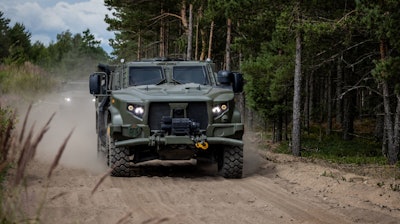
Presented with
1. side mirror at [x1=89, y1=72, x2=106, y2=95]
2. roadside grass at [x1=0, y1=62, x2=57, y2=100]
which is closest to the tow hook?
side mirror at [x1=89, y1=72, x2=106, y2=95]

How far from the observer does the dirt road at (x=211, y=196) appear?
23.1 ft

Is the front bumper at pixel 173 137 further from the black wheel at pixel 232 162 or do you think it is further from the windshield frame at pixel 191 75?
the windshield frame at pixel 191 75

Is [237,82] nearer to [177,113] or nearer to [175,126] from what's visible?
[177,113]

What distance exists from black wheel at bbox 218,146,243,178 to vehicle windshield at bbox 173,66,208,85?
183 cm

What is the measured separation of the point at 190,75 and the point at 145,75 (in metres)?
0.96

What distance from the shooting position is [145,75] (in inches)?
468

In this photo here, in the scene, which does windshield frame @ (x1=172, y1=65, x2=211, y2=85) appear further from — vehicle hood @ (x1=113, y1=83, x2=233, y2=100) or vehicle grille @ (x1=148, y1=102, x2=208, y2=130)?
vehicle grille @ (x1=148, y1=102, x2=208, y2=130)

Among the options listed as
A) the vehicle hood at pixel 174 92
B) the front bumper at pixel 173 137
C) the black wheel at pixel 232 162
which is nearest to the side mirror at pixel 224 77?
the vehicle hood at pixel 174 92

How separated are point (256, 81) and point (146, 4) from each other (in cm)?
1327

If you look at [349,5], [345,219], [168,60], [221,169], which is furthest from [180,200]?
[349,5]

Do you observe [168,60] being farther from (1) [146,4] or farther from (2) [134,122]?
(1) [146,4]

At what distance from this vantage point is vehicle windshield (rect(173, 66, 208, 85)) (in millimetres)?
11922

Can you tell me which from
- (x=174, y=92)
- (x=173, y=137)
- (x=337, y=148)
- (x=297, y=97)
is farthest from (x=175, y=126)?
(x=337, y=148)

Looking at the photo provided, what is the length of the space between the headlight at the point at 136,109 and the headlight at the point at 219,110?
1.32 m
